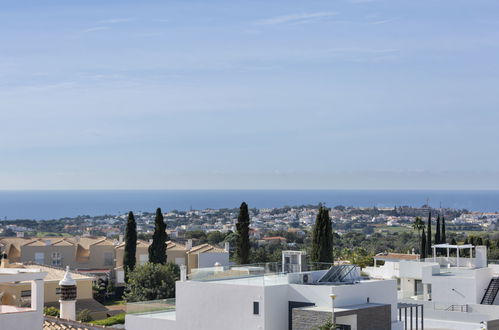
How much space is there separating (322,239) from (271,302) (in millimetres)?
20955

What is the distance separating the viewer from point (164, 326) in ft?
109

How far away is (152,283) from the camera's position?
2207 inches

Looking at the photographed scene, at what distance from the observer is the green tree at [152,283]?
2197 inches

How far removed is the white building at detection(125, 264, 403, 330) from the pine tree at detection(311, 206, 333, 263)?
54.6ft

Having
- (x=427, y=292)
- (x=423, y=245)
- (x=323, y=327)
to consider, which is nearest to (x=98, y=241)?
(x=423, y=245)

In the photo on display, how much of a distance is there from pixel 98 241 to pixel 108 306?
83.7 feet

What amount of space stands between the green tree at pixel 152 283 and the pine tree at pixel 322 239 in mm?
10660

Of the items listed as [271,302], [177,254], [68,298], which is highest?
[68,298]

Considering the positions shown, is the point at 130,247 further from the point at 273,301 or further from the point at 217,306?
the point at 273,301

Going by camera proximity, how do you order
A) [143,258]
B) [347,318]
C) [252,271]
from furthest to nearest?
[143,258] < [252,271] < [347,318]

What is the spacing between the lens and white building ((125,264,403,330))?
3041 centimetres

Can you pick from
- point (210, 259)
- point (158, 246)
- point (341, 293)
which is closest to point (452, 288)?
point (210, 259)

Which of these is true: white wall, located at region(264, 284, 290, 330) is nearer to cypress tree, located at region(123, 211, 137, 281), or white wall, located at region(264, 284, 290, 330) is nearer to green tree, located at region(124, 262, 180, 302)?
green tree, located at region(124, 262, 180, 302)

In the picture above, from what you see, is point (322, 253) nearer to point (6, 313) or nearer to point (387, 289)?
point (387, 289)
